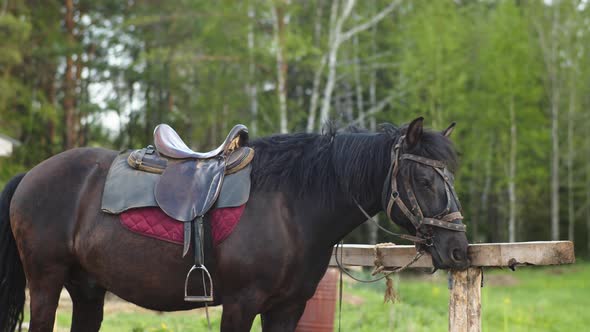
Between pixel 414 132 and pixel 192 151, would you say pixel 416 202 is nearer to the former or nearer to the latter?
pixel 414 132

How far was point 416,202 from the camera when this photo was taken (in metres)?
3.70

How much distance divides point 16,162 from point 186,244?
1521 centimetres

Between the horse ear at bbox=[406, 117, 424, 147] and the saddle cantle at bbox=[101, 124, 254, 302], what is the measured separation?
3.22 feet

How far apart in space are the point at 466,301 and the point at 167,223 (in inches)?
72.3

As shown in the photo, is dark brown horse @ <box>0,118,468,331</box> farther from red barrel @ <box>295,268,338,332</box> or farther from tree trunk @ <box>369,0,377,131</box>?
tree trunk @ <box>369,0,377,131</box>

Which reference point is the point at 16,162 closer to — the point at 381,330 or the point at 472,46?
the point at 381,330

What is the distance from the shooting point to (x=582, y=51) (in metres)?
26.1

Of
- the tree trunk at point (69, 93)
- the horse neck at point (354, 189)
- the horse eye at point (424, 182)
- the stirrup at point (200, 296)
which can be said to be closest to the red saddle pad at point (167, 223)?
the stirrup at point (200, 296)

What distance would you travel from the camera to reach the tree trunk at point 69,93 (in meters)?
18.7

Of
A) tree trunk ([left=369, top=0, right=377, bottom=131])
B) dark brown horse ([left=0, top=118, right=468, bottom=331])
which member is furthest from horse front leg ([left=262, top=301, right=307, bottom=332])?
tree trunk ([left=369, top=0, right=377, bottom=131])

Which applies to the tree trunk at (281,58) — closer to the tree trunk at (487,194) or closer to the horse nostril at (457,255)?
the tree trunk at (487,194)

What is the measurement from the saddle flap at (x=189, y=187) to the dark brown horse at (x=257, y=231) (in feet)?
0.71

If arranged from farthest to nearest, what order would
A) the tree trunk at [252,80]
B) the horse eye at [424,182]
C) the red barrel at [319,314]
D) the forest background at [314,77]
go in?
the forest background at [314,77]
the tree trunk at [252,80]
the red barrel at [319,314]
the horse eye at [424,182]

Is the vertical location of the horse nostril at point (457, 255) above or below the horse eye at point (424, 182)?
below
